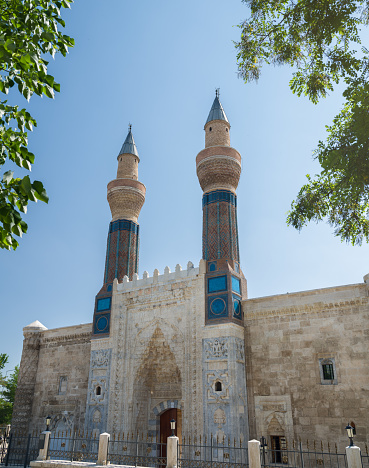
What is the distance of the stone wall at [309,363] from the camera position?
10578 millimetres

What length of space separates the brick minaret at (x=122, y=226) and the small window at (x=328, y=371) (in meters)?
7.83

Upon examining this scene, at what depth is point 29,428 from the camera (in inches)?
633

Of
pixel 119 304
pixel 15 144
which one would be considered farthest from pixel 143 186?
pixel 15 144

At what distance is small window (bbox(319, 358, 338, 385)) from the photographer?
1096 centimetres

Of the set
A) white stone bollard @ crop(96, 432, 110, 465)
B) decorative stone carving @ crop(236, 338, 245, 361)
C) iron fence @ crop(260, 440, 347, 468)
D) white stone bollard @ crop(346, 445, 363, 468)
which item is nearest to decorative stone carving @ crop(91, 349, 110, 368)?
decorative stone carving @ crop(236, 338, 245, 361)

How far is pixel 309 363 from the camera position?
37.5 feet

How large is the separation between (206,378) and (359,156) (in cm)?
811

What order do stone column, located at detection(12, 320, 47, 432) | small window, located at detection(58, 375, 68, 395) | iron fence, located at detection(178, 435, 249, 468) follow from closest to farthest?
iron fence, located at detection(178, 435, 249, 468)
small window, located at detection(58, 375, 68, 395)
stone column, located at detection(12, 320, 47, 432)

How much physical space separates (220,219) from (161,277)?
292cm

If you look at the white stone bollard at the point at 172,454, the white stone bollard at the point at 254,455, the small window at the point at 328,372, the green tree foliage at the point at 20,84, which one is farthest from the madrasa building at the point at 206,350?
the green tree foliage at the point at 20,84

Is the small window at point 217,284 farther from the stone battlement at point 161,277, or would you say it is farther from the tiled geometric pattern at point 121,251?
the tiled geometric pattern at point 121,251

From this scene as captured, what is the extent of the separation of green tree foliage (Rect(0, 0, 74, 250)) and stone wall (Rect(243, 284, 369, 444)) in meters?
9.52

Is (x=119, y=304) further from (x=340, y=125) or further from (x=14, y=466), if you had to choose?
(x=340, y=125)

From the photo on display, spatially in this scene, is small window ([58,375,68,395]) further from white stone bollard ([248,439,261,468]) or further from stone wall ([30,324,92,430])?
white stone bollard ([248,439,261,468])
